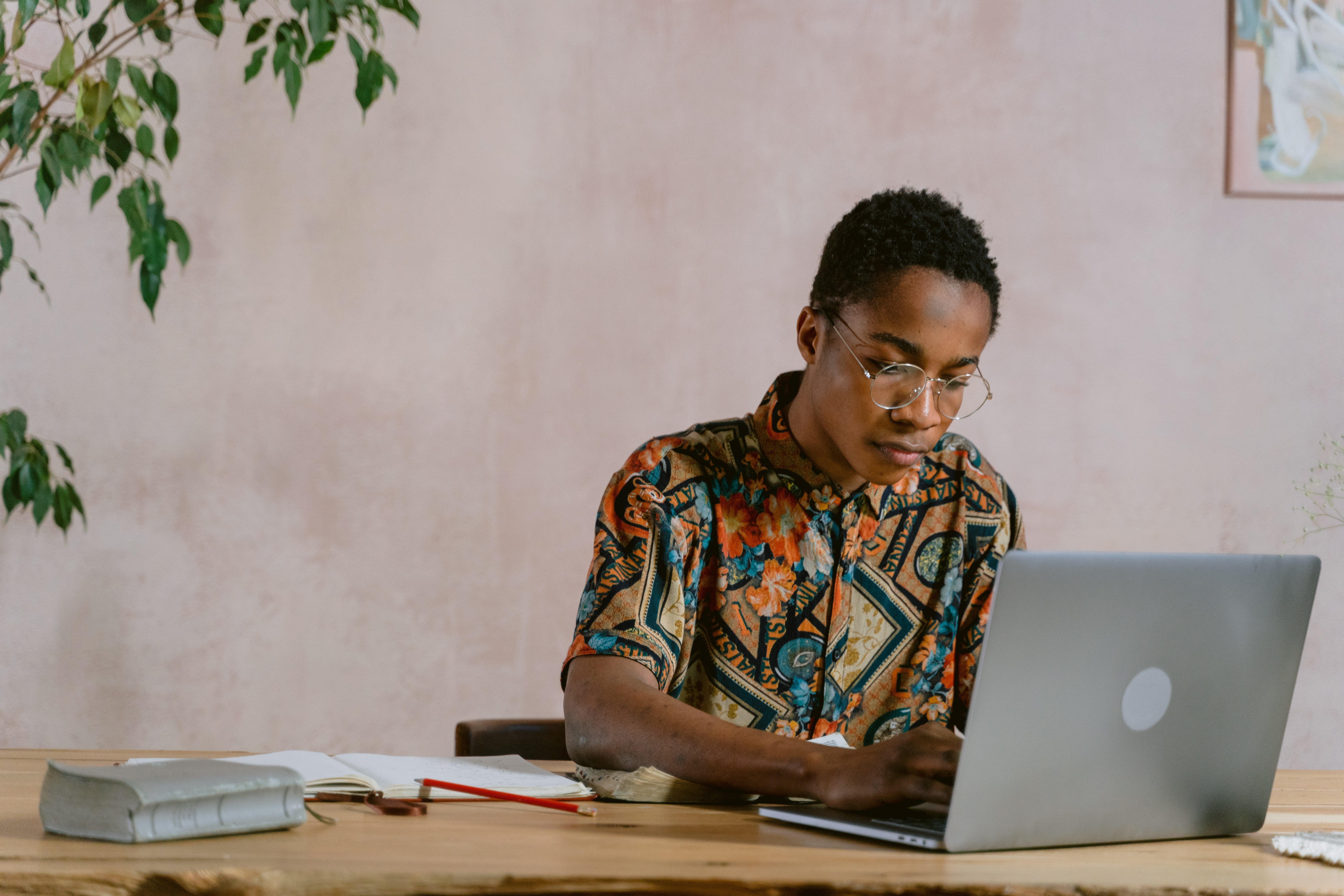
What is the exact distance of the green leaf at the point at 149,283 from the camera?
2045 mm

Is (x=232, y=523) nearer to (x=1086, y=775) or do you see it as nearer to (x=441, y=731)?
(x=441, y=731)

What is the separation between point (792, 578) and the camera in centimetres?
153

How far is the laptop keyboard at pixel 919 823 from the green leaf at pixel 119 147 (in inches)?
67.2

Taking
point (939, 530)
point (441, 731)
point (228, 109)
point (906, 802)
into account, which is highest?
point (228, 109)

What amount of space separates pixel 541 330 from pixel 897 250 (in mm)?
1379

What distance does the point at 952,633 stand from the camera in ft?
5.34

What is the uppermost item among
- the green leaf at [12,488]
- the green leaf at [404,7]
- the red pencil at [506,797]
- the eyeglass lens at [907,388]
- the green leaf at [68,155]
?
the green leaf at [404,7]

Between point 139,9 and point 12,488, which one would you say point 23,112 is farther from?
point 12,488

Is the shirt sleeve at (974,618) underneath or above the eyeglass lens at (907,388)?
underneath

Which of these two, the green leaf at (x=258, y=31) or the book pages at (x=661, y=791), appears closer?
the book pages at (x=661, y=791)

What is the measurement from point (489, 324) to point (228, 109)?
28.4 inches

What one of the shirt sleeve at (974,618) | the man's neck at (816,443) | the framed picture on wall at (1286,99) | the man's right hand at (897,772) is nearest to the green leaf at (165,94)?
the man's neck at (816,443)

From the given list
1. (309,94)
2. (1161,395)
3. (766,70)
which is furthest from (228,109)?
(1161,395)

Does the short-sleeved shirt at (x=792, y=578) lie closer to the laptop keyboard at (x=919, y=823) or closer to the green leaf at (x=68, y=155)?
the laptop keyboard at (x=919, y=823)
